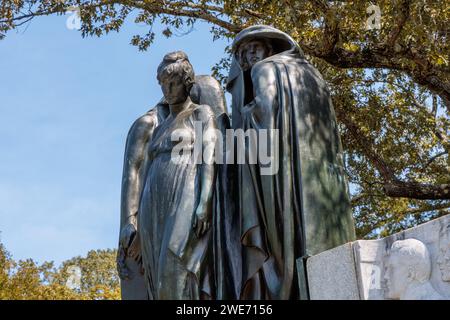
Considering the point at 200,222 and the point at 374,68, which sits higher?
the point at 374,68

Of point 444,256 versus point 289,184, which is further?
point 289,184

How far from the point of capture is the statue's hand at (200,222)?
582 cm

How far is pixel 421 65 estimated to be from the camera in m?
10.9

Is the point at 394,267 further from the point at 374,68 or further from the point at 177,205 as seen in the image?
the point at 374,68

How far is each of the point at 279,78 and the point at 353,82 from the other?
7278 millimetres

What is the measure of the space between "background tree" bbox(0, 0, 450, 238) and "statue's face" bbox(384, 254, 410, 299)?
235 inches

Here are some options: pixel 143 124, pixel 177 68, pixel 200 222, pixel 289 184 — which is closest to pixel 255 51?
pixel 177 68

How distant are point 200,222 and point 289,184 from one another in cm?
70

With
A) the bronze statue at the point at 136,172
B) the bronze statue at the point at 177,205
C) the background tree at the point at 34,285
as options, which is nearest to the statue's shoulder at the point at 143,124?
the bronze statue at the point at 136,172

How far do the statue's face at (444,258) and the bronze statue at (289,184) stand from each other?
1108 millimetres

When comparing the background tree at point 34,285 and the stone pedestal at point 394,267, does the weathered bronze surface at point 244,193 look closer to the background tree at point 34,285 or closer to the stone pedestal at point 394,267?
the stone pedestal at point 394,267

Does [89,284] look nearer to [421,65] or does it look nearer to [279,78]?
[421,65]

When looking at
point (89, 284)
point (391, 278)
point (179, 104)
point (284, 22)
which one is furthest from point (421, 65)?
point (89, 284)

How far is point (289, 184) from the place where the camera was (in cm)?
564
